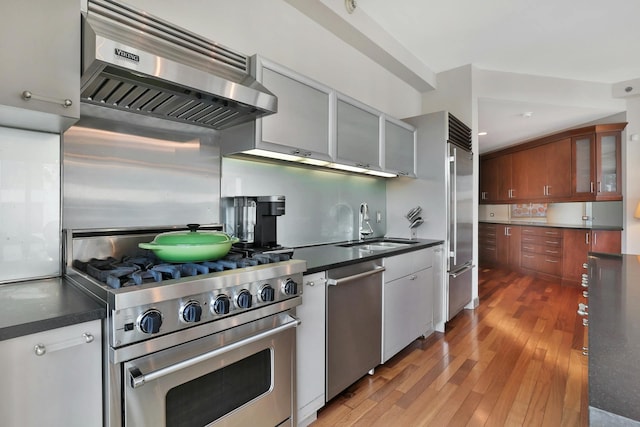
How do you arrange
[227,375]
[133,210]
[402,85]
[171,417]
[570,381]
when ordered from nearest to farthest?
[171,417] < [227,375] < [133,210] < [570,381] < [402,85]

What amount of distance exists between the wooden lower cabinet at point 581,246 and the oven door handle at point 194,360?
528 cm

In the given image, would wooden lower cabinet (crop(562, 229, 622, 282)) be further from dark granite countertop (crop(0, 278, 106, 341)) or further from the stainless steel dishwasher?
dark granite countertop (crop(0, 278, 106, 341))

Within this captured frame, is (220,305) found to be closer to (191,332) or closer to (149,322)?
(191,332)

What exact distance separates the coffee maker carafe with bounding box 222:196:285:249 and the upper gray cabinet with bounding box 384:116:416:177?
1278mm

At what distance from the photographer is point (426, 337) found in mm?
2910

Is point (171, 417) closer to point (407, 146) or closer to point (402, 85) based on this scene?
point (407, 146)

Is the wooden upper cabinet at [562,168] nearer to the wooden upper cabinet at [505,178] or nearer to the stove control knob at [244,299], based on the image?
the wooden upper cabinet at [505,178]

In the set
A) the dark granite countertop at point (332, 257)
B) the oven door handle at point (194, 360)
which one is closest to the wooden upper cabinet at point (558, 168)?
the dark granite countertop at point (332, 257)

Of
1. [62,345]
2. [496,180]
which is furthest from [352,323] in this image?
[496,180]

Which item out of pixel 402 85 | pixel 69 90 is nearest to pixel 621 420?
pixel 69 90

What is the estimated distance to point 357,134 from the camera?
2.51 m

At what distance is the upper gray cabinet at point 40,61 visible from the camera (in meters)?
1.07

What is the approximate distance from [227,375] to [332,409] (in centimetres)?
87

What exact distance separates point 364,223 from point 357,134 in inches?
38.2
